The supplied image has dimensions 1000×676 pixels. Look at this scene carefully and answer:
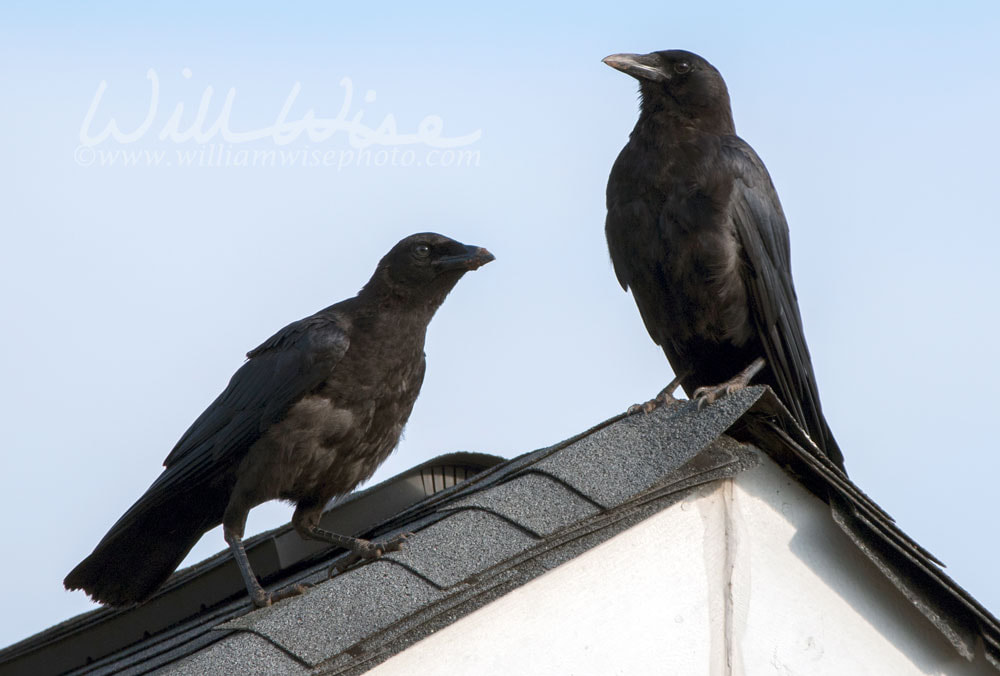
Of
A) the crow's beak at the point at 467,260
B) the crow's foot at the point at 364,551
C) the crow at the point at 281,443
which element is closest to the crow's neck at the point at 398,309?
the crow at the point at 281,443

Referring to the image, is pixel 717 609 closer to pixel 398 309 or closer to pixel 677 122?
pixel 398 309

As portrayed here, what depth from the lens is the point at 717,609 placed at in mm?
3770

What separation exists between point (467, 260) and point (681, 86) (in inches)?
54.8

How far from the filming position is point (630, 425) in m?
3.89

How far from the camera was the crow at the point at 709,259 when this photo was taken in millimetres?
5367

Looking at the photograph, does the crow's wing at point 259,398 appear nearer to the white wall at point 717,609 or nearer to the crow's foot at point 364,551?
the crow's foot at point 364,551

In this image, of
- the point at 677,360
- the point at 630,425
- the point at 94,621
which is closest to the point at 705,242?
the point at 677,360

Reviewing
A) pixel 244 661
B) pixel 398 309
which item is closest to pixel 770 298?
pixel 398 309

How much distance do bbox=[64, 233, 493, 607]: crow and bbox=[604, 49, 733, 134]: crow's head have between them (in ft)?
5.42

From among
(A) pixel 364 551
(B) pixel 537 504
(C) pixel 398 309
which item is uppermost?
(C) pixel 398 309

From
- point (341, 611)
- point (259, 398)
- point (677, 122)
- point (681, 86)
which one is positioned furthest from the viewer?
point (681, 86)

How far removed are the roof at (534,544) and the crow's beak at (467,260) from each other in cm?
109

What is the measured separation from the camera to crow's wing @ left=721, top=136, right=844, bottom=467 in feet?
17.8

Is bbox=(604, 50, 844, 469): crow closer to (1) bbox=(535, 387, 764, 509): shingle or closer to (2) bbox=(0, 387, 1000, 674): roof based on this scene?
(2) bbox=(0, 387, 1000, 674): roof
